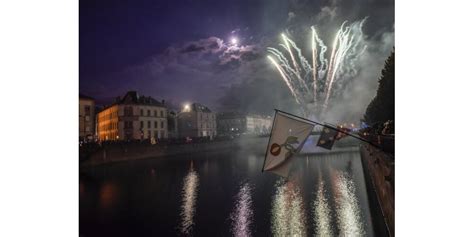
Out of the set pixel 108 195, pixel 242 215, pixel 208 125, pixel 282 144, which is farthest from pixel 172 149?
pixel 282 144

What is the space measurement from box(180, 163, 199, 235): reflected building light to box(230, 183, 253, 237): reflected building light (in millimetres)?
1232

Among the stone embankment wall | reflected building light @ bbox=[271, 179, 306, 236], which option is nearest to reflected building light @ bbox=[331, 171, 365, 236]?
reflected building light @ bbox=[271, 179, 306, 236]

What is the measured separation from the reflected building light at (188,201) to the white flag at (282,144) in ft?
12.1

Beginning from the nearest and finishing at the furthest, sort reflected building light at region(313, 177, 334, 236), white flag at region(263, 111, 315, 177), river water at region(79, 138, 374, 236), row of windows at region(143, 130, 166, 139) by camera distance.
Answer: white flag at region(263, 111, 315, 177) < reflected building light at region(313, 177, 334, 236) < river water at region(79, 138, 374, 236) < row of windows at region(143, 130, 166, 139)

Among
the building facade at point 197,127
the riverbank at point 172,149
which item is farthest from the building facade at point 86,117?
the building facade at point 197,127

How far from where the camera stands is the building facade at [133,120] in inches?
688

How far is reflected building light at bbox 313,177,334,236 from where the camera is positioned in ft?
26.0

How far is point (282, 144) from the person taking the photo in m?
5.96

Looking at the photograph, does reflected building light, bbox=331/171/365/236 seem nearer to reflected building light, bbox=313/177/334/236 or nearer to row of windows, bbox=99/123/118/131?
reflected building light, bbox=313/177/334/236

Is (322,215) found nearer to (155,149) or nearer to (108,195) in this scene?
(108,195)
